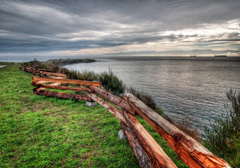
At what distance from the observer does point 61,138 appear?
152 inches

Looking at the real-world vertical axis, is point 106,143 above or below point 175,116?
above

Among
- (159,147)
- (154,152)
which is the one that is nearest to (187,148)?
(154,152)

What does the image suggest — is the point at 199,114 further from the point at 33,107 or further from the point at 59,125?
the point at 33,107

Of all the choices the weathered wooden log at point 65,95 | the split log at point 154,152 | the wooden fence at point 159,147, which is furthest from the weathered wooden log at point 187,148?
the weathered wooden log at point 65,95

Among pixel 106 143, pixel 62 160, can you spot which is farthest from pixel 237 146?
pixel 62 160

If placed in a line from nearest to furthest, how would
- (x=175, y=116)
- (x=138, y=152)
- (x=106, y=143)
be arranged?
(x=138, y=152)
(x=106, y=143)
(x=175, y=116)

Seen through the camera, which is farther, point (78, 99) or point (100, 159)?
point (78, 99)

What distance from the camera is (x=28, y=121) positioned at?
469 cm

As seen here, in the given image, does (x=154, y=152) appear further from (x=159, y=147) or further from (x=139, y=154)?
(x=139, y=154)

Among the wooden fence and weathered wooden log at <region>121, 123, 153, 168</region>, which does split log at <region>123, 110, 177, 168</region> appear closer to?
the wooden fence

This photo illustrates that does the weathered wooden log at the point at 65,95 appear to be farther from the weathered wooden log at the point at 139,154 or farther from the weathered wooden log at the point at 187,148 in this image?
the weathered wooden log at the point at 187,148

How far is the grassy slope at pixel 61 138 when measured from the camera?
3018 mm

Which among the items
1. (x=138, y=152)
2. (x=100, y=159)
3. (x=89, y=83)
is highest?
(x=89, y=83)

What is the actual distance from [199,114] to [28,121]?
10.4 m
